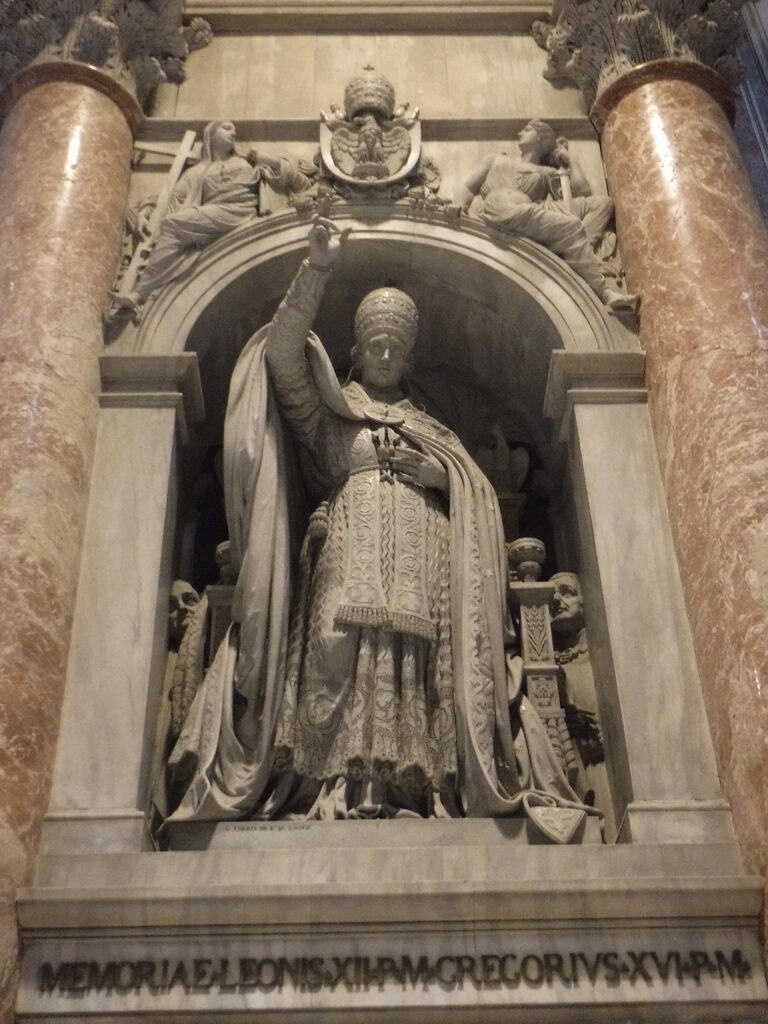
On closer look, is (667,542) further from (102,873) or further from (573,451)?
(102,873)

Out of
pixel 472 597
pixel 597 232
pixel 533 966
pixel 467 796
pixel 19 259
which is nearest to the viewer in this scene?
pixel 533 966

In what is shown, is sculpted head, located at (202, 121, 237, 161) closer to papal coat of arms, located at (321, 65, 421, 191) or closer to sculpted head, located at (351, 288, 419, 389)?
papal coat of arms, located at (321, 65, 421, 191)

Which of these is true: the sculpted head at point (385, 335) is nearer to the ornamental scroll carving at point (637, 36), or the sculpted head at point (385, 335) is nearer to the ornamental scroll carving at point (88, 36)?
the ornamental scroll carving at point (637, 36)

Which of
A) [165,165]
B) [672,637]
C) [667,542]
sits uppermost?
[165,165]

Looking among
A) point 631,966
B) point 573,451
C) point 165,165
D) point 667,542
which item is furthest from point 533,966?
point 165,165

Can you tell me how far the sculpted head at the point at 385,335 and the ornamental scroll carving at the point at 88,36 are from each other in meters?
2.14

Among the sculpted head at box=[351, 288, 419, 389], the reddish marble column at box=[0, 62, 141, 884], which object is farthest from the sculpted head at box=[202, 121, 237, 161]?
the sculpted head at box=[351, 288, 419, 389]

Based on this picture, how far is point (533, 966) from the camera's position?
405cm

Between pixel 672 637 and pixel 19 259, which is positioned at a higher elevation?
pixel 19 259

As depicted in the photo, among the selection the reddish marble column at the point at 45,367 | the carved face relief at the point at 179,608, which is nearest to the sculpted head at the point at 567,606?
the carved face relief at the point at 179,608

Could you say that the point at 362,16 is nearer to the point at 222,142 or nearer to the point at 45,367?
the point at 222,142

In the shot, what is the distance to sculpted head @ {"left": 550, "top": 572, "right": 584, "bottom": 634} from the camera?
5.66m

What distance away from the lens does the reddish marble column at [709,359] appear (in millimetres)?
4570

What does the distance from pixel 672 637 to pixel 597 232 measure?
244 cm
